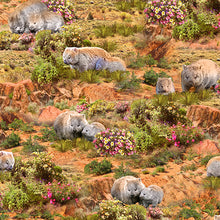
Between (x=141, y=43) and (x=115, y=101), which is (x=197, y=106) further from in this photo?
(x=141, y=43)

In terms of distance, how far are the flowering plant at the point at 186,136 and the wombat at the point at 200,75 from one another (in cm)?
302

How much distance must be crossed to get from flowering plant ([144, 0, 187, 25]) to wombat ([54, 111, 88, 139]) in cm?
1042

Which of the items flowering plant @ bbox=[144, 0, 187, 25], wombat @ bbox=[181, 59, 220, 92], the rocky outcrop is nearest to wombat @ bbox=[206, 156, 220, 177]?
the rocky outcrop

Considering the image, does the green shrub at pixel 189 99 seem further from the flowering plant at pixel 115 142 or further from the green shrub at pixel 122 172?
the green shrub at pixel 122 172

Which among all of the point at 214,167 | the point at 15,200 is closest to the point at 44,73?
the point at 15,200

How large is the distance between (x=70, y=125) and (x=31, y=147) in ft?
5.66

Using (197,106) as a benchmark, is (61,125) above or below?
below

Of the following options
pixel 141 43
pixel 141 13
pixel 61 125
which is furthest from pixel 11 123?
pixel 141 13

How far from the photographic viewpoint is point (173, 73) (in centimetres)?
2642

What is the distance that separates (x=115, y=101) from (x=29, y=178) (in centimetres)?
704

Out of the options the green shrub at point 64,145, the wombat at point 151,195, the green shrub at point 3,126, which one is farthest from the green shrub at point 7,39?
the wombat at point 151,195

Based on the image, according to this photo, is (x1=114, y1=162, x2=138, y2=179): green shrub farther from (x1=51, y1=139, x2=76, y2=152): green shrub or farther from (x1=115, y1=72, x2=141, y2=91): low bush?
(x1=115, y1=72, x2=141, y2=91): low bush

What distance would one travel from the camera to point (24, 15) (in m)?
28.2

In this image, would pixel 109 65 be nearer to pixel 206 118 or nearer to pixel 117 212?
pixel 206 118
